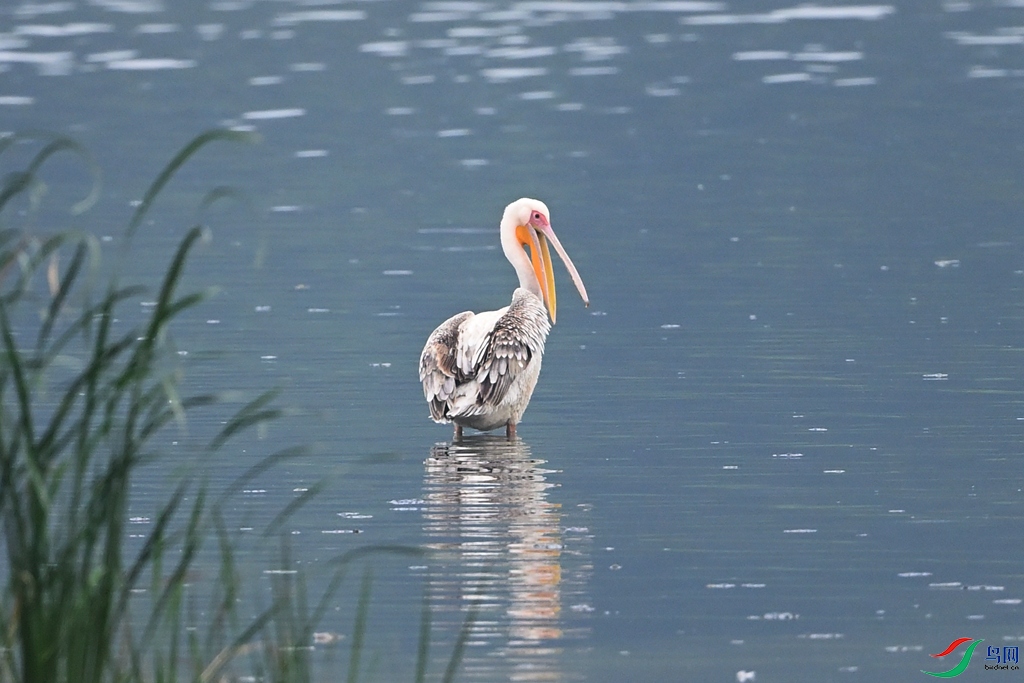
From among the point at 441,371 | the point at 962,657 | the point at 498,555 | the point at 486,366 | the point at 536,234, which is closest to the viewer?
the point at 962,657

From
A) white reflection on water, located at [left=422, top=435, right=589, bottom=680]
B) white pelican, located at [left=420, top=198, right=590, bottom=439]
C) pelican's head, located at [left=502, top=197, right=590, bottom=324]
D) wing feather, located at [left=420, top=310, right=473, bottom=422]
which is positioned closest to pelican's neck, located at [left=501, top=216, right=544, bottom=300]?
pelican's head, located at [left=502, top=197, right=590, bottom=324]

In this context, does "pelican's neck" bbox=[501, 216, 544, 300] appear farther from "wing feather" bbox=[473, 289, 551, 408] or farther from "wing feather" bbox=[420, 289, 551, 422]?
"wing feather" bbox=[420, 289, 551, 422]

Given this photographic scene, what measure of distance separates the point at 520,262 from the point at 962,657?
198 inches

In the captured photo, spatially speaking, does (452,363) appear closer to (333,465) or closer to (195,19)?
(333,465)

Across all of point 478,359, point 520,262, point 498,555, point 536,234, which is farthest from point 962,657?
point 536,234

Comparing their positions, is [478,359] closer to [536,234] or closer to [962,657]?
[536,234]

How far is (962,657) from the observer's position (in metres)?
6.34

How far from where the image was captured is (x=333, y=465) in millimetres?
9336

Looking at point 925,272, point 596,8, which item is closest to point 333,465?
point 925,272

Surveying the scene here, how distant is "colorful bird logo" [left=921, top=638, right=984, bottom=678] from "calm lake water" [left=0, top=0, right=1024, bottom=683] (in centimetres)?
4

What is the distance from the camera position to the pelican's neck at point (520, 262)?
35.8 ft

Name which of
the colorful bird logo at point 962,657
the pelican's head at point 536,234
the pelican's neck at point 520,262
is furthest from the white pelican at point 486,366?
the colorful bird logo at point 962,657

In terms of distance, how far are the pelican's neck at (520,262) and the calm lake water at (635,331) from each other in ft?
2.21

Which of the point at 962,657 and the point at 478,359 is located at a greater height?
the point at 478,359
